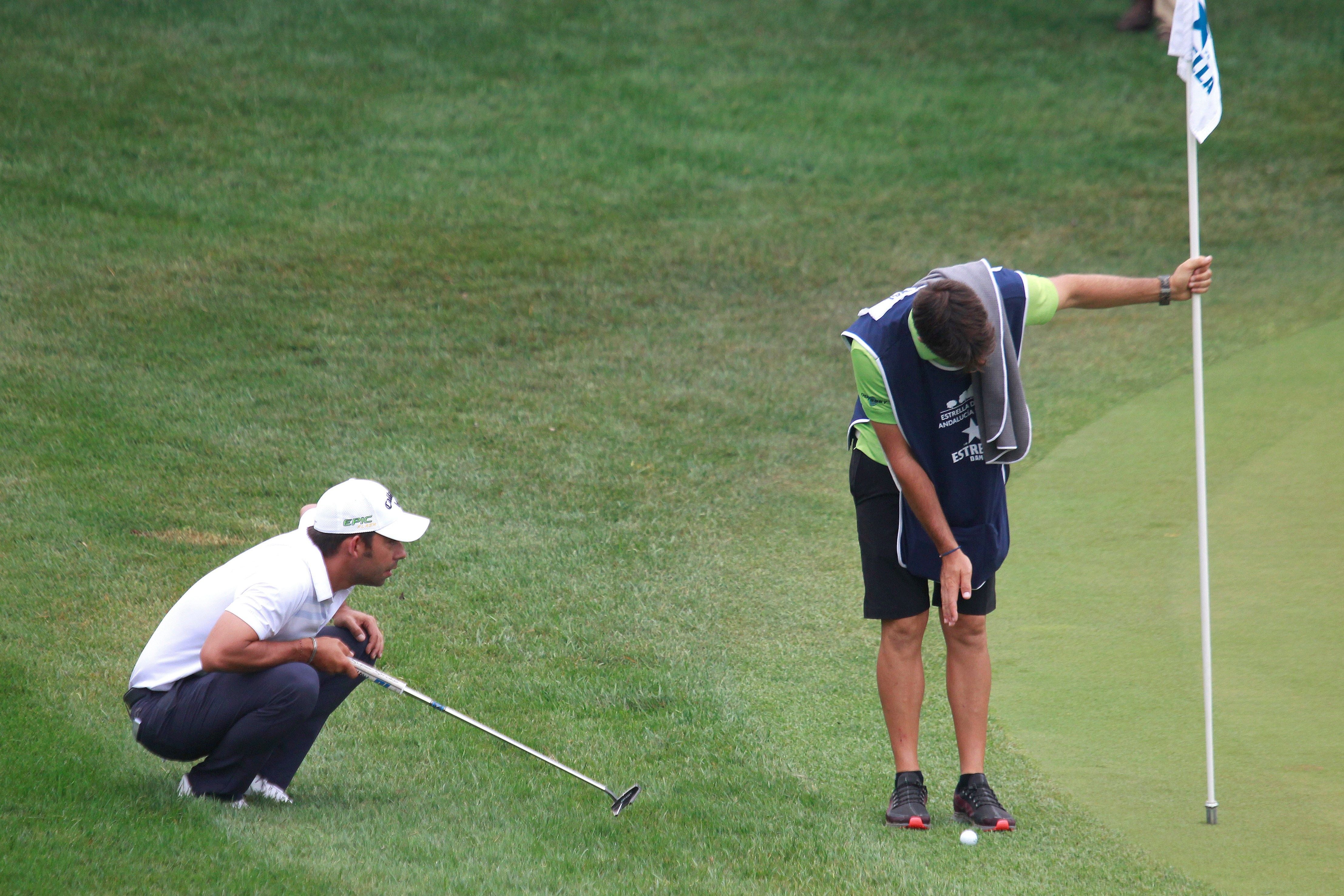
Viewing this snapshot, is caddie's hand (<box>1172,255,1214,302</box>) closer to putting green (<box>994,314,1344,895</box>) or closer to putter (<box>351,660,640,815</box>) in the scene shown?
putting green (<box>994,314,1344,895</box>)

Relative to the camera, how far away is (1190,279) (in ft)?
14.0

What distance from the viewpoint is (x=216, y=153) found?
41.8 ft

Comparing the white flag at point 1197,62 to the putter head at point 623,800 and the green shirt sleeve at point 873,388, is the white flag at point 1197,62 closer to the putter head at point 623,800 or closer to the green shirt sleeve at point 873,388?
the green shirt sleeve at point 873,388

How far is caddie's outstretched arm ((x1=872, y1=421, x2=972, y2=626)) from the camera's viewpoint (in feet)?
13.2

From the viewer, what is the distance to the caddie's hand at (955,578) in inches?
158

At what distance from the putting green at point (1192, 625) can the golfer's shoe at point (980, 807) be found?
1.12ft

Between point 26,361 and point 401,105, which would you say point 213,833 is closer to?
point 26,361

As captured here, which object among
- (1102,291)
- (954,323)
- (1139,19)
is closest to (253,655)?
(954,323)

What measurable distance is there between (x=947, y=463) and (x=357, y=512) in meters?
1.77

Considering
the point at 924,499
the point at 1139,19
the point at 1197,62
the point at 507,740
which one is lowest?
the point at 507,740

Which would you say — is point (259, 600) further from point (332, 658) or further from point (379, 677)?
point (379, 677)

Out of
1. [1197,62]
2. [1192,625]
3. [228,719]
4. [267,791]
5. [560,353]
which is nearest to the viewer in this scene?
[228,719]

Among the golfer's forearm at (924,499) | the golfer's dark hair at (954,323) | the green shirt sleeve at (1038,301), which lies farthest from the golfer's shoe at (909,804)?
the green shirt sleeve at (1038,301)

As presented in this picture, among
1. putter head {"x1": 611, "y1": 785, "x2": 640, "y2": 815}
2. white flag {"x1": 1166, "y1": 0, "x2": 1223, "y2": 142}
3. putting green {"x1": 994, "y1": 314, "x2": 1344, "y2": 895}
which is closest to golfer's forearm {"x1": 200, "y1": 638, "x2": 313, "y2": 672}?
putter head {"x1": 611, "y1": 785, "x2": 640, "y2": 815}
